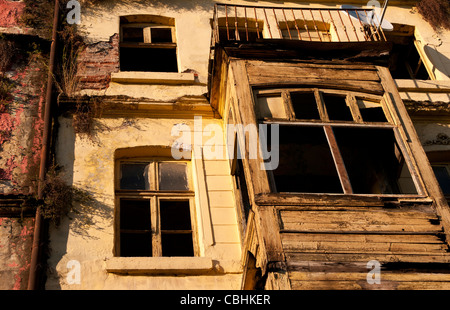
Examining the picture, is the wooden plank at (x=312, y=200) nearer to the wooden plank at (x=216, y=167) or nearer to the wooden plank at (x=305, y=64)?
the wooden plank at (x=216, y=167)

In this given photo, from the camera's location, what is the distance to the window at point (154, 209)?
24.1 feet

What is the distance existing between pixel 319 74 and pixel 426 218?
97.2 inches

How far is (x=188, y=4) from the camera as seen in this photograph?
1084 cm

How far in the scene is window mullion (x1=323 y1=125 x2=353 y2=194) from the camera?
635 cm

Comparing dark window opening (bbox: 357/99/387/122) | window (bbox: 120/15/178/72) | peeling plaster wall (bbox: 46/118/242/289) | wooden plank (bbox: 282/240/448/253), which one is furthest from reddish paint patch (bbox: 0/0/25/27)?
wooden plank (bbox: 282/240/448/253)

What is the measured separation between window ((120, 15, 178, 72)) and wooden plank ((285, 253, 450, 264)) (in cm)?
510

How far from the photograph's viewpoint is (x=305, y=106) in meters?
7.58

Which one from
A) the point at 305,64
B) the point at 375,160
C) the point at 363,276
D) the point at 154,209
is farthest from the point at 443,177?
the point at 154,209

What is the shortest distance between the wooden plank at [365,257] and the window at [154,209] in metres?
1.99

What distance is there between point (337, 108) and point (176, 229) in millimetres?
2628

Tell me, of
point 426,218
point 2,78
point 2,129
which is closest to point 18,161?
point 2,129

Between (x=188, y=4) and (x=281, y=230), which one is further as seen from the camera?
(x=188, y=4)

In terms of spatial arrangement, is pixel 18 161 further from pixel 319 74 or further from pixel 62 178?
pixel 319 74
